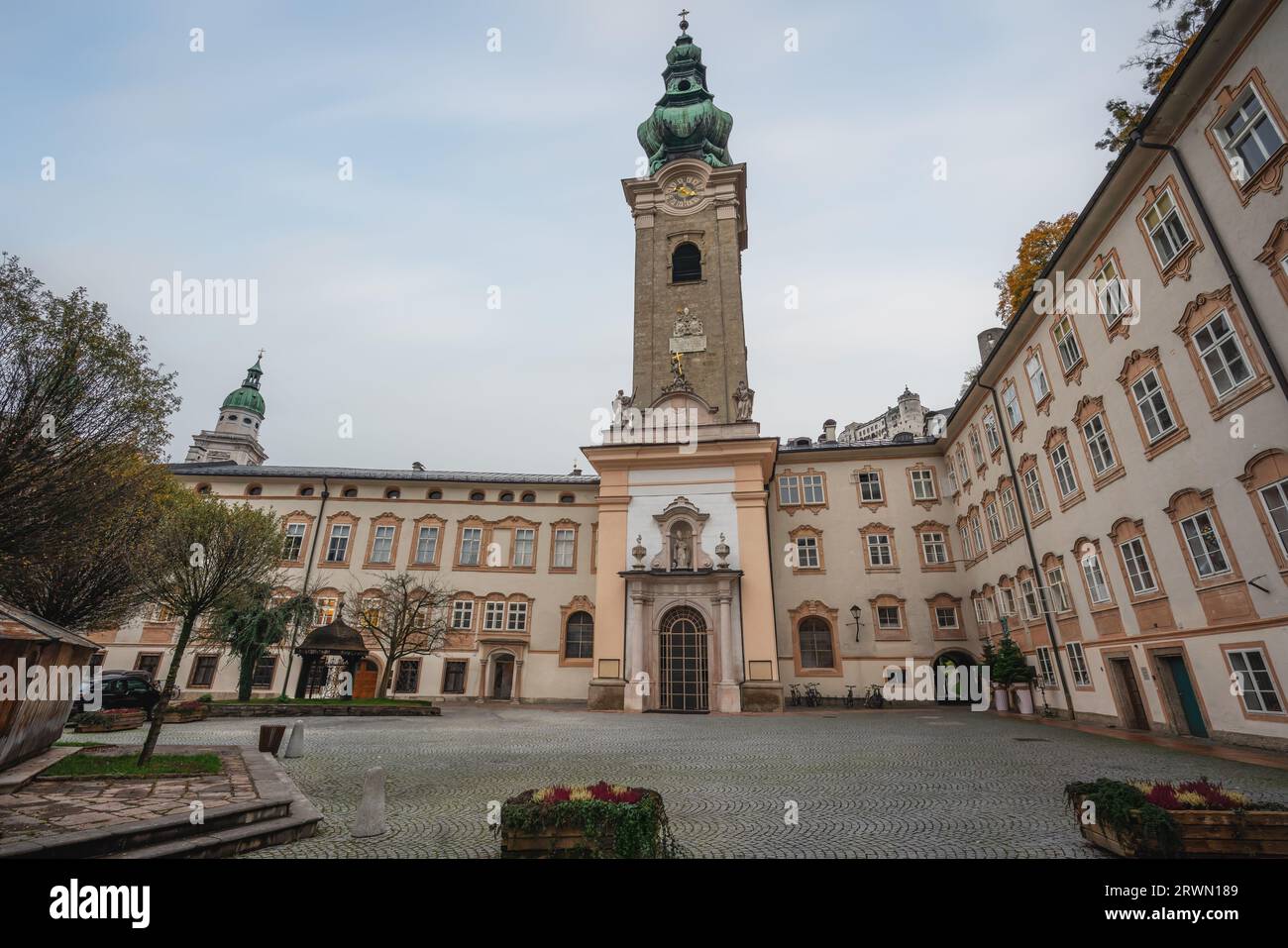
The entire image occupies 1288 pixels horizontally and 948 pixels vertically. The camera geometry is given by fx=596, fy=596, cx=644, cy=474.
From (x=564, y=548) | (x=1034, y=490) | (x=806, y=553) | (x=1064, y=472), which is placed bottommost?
(x=1064, y=472)

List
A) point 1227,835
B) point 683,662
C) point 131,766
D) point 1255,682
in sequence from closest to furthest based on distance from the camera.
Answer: point 1227,835 → point 131,766 → point 1255,682 → point 683,662

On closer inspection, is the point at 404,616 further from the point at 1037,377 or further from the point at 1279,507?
the point at 1279,507

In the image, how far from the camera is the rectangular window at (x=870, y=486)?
30.9 meters

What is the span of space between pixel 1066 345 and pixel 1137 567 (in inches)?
271

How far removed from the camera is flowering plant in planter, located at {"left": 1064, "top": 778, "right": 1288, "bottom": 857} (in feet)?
16.4

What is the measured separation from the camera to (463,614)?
105ft

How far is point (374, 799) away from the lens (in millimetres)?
6449

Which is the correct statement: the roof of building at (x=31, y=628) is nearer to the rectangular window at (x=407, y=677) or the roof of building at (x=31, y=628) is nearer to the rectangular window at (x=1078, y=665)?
the rectangular window at (x=407, y=677)

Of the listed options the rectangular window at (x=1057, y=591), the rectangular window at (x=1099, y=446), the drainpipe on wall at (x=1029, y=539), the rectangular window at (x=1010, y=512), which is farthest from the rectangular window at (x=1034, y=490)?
the rectangular window at (x=1099, y=446)

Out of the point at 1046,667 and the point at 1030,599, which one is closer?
the point at 1046,667

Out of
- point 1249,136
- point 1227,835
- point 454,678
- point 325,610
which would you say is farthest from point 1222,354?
point 325,610

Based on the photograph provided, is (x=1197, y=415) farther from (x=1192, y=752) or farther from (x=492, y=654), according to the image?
(x=492, y=654)

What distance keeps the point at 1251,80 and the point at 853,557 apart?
2206cm
